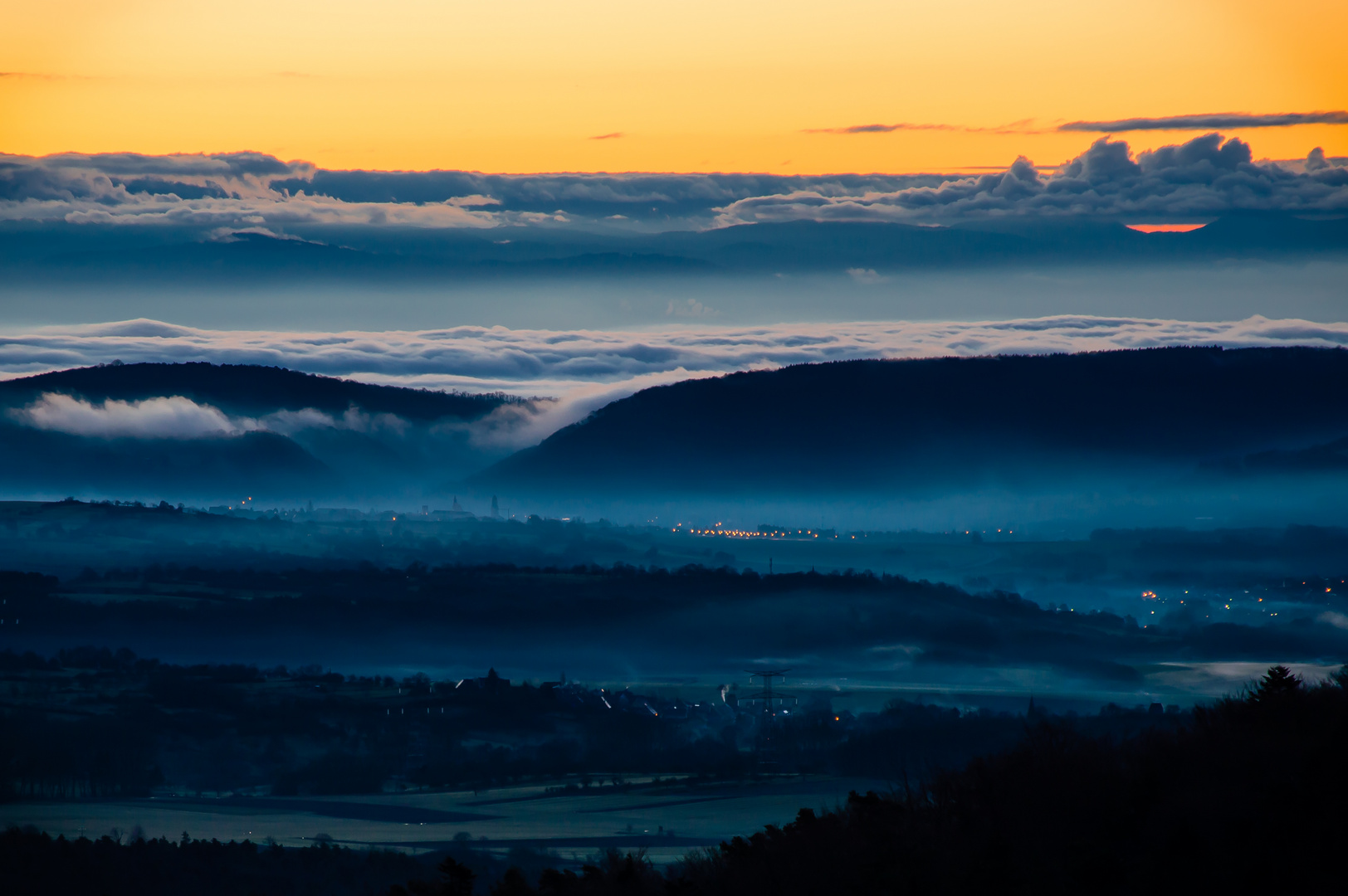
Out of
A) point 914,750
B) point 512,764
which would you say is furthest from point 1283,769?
point 512,764

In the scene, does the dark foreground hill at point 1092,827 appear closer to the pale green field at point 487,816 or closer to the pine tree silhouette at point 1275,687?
the pine tree silhouette at point 1275,687

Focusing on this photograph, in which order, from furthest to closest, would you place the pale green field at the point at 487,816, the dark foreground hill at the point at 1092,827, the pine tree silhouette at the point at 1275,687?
the pale green field at the point at 487,816, the pine tree silhouette at the point at 1275,687, the dark foreground hill at the point at 1092,827

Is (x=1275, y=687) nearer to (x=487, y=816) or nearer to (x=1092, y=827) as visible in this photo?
(x=1092, y=827)

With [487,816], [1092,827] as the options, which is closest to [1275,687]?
[1092,827]

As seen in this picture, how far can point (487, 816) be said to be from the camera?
160375 mm

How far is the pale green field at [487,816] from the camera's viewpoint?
138m

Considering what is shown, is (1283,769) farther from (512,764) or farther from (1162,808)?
(512,764)

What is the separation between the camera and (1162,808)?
4988 cm

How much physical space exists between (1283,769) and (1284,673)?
42.1ft

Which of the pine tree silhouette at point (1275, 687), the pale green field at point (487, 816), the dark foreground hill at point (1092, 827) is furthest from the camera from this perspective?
the pale green field at point (487, 816)

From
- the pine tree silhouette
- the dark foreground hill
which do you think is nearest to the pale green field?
the dark foreground hill

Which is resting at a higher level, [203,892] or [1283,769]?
[1283,769]

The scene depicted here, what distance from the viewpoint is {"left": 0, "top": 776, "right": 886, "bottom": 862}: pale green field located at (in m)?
138

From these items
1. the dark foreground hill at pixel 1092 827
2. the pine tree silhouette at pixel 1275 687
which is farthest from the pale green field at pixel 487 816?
the pine tree silhouette at pixel 1275 687
